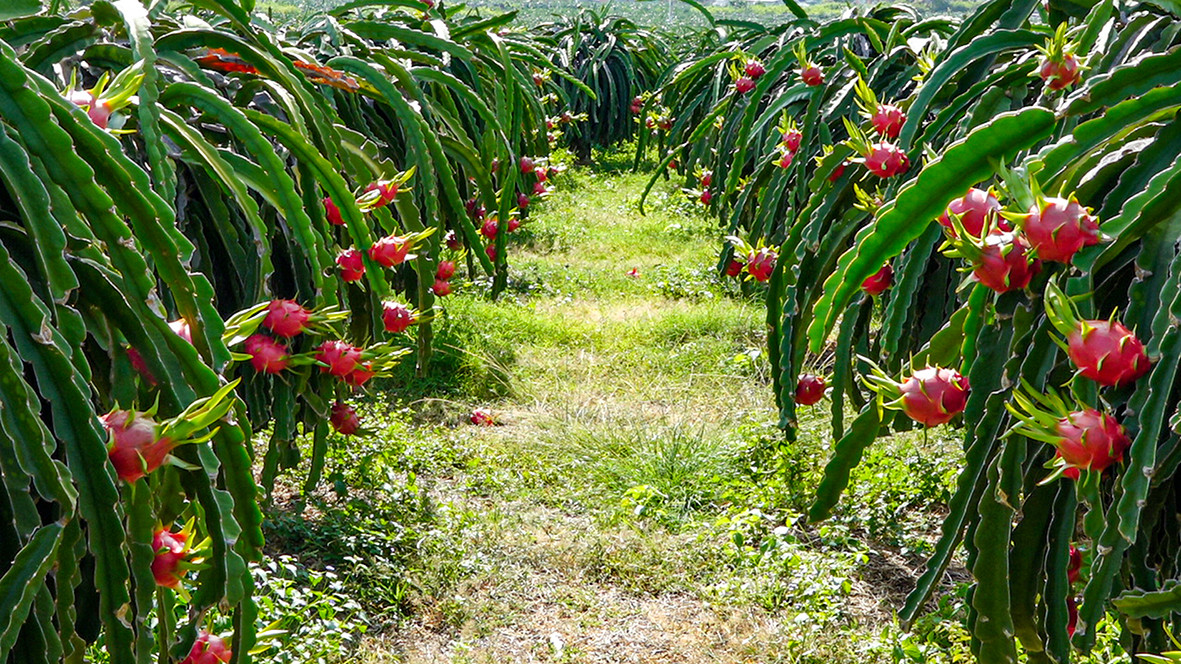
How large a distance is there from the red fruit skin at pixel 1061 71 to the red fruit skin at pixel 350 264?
111 centimetres

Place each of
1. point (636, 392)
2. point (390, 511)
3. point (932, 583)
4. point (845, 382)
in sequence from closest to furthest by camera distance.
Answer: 1. point (932, 583)
2. point (845, 382)
3. point (390, 511)
4. point (636, 392)

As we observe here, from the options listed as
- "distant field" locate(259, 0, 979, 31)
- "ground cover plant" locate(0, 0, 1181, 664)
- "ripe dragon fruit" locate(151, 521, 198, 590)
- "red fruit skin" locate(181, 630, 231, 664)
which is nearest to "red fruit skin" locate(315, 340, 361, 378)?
"ground cover plant" locate(0, 0, 1181, 664)

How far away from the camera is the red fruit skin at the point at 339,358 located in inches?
66.0

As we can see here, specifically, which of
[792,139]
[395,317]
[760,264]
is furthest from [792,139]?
[395,317]

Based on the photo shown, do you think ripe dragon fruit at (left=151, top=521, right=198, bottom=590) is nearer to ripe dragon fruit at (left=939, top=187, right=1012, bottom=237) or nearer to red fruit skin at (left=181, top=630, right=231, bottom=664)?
red fruit skin at (left=181, top=630, right=231, bottom=664)

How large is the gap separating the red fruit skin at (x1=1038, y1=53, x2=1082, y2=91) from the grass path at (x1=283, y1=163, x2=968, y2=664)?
1.15 meters

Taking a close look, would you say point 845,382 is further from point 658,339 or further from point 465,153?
point 658,339

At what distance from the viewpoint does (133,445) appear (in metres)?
0.94

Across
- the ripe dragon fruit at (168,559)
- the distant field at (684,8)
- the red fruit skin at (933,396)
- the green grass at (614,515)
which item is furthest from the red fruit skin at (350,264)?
the distant field at (684,8)

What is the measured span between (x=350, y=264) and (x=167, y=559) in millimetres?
940

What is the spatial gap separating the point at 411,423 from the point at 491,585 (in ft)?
3.77

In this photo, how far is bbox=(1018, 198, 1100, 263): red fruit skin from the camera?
1056mm

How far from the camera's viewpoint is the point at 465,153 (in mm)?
2662

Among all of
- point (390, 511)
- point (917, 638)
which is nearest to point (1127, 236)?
point (917, 638)
